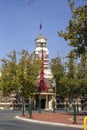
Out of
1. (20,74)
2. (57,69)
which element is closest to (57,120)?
(20,74)

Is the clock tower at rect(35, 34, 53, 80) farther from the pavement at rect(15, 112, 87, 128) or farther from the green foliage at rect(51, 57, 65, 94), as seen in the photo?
the pavement at rect(15, 112, 87, 128)

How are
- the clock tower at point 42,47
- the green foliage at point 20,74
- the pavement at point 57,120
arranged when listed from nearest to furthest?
the pavement at point 57,120 → the green foliage at point 20,74 → the clock tower at point 42,47

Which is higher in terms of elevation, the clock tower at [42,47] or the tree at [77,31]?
the clock tower at [42,47]

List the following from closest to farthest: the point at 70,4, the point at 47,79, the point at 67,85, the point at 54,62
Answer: the point at 70,4
the point at 67,85
the point at 54,62
the point at 47,79

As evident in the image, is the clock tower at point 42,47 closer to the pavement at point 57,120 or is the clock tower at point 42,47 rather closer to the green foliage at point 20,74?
the green foliage at point 20,74

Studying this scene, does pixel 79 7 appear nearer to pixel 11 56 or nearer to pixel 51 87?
pixel 11 56

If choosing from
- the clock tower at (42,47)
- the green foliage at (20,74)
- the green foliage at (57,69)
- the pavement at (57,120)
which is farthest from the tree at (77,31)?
the clock tower at (42,47)

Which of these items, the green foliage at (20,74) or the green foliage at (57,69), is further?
the green foliage at (57,69)

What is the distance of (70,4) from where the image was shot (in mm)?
29562

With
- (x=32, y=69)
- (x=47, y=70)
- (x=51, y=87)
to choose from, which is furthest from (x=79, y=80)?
(x=47, y=70)

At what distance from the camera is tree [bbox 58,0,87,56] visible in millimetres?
29328

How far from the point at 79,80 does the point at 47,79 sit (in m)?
17.4

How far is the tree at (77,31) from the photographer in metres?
29.3

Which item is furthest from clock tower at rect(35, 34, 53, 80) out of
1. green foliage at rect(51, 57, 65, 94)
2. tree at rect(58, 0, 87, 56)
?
tree at rect(58, 0, 87, 56)
